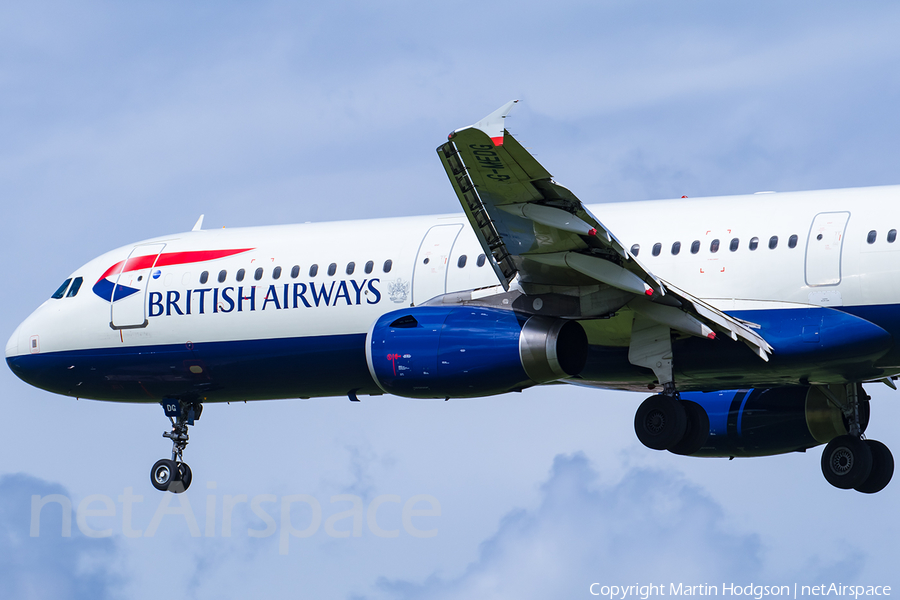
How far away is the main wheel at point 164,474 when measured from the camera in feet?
79.2

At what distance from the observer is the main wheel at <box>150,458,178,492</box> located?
2414 cm

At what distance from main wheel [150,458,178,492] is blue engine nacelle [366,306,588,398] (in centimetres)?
641

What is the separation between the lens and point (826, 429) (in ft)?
74.8

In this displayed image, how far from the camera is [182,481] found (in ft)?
79.4

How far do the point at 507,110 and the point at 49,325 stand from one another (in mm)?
11691

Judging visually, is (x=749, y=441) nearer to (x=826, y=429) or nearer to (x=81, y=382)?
(x=826, y=429)

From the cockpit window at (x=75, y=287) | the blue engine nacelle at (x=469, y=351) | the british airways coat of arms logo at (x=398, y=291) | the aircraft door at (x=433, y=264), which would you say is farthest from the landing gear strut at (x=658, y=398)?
the cockpit window at (x=75, y=287)

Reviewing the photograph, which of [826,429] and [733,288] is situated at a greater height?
[733,288]

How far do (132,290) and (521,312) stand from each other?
788cm

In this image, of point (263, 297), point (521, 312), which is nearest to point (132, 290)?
point (263, 297)

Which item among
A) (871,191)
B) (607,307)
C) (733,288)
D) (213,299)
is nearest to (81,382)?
(213,299)

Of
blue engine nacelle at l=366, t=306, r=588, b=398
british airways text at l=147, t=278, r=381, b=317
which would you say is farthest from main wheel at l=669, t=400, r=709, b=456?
british airways text at l=147, t=278, r=381, b=317

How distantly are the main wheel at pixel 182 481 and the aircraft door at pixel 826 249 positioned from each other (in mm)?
11382

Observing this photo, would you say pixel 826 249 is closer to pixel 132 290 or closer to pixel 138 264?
pixel 132 290
